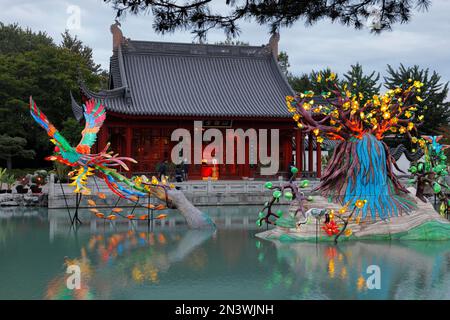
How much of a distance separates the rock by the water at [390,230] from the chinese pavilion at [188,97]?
14.5m

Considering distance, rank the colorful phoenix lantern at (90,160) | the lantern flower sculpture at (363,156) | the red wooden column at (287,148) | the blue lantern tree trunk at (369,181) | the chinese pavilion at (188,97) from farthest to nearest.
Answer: the red wooden column at (287,148) < the chinese pavilion at (188,97) < the colorful phoenix lantern at (90,160) < the lantern flower sculpture at (363,156) < the blue lantern tree trunk at (369,181)

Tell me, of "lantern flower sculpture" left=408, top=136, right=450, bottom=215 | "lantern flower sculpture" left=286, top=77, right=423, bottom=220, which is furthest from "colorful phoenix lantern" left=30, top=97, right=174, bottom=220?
"lantern flower sculpture" left=408, top=136, right=450, bottom=215

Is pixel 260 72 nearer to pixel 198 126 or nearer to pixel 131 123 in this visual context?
pixel 198 126

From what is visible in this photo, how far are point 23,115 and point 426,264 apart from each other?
33943 millimetres

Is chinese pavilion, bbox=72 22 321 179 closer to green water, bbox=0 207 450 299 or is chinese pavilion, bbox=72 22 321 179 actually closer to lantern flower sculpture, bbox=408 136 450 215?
lantern flower sculpture, bbox=408 136 450 215

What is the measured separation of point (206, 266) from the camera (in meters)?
9.88

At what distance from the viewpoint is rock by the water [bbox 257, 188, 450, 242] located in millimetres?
12672

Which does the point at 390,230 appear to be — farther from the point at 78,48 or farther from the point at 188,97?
the point at 78,48

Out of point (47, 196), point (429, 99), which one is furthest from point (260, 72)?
point (47, 196)

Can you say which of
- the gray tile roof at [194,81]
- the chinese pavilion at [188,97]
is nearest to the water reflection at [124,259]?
the chinese pavilion at [188,97]

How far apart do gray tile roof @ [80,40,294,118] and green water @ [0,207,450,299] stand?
42.4ft

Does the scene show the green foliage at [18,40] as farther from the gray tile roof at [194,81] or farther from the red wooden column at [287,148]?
the red wooden column at [287,148]

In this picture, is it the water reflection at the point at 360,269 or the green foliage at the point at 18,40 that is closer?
the water reflection at the point at 360,269

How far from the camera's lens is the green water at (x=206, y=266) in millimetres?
7848
